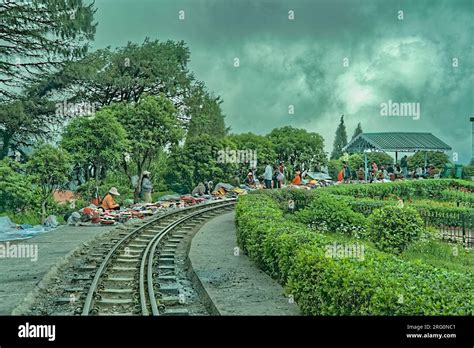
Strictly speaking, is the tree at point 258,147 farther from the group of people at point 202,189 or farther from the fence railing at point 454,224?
the fence railing at point 454,224

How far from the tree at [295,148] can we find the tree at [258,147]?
368mm

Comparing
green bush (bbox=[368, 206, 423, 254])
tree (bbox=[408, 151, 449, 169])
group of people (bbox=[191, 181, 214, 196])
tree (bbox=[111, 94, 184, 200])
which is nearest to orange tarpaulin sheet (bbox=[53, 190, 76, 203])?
tree (bbox=[111, 94, 184, 200])

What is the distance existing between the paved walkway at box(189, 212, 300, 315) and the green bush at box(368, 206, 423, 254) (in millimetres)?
2947

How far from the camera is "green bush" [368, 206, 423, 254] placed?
1060cm

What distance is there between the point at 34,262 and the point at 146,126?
13.9m

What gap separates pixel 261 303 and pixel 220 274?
77.7 inches

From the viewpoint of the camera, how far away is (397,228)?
34.8ft

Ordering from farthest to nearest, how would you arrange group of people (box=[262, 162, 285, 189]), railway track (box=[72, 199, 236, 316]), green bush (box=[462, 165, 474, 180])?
green bush (box=[462, 165, 474, 180])
group of people (box=[262, 162, 285, 189])
railway track (box=[72, 199, 236, 316])

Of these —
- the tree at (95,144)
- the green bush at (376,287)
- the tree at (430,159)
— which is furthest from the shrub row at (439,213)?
the tree at (430,159)

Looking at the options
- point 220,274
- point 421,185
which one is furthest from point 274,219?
point 421,185

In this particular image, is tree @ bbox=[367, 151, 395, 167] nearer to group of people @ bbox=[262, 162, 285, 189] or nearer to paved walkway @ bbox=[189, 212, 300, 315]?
group of people @ bbox=[262, 162, 285, 189]
